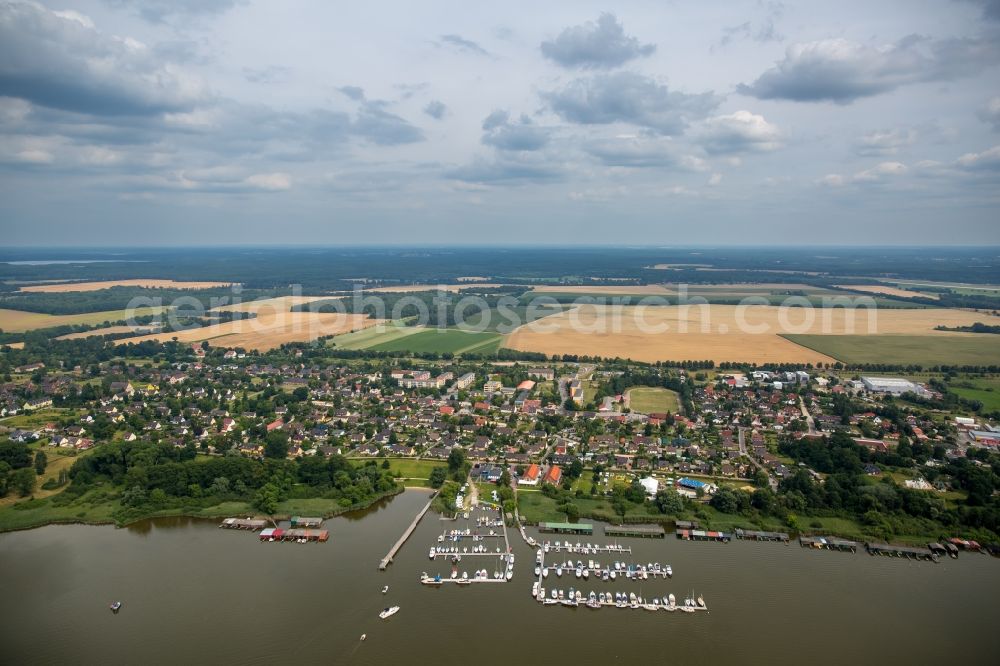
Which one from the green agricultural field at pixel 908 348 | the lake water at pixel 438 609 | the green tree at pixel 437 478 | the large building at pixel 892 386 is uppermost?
the green agricultural field at pixel 908 348

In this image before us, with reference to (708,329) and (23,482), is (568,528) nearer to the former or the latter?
(23,482)

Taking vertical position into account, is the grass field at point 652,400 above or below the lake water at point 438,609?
above

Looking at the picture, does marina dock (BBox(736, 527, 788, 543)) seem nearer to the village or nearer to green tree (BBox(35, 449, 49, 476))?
the village

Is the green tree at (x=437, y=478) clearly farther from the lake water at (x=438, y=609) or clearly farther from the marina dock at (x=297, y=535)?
the marina dock at (x=297, y=535)

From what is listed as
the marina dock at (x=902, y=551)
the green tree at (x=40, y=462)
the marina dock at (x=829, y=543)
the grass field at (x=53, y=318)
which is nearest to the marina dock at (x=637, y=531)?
the marina dock at (x=829, y=543)

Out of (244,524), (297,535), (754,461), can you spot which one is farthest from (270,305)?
(754,461)

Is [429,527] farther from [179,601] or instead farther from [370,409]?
[370,409]

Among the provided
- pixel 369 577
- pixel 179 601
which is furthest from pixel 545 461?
pixel 179 601
